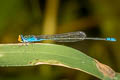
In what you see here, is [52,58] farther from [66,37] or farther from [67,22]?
[67,22]

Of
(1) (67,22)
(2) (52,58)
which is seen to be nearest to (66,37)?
(1) (67,22)

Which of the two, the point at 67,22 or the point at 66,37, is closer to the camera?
the point at 66,37

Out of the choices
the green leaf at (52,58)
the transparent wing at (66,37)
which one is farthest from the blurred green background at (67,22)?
the green leaf at (52,58)

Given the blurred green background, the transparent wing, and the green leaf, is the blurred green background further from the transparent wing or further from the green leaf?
the green leaf

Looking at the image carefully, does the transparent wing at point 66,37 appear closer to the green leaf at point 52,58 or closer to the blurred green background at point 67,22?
the blurred green background at point 67,22

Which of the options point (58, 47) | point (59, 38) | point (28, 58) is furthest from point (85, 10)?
point (28, 58)
